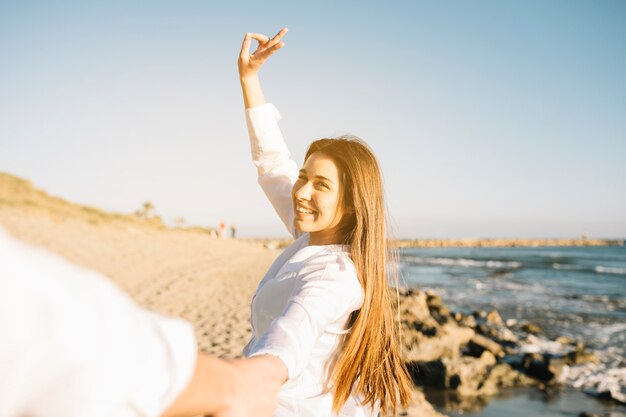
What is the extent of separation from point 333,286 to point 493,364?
27.8 ft

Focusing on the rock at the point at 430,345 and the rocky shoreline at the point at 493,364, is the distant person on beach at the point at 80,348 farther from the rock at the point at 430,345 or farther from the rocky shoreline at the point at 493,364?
the rock at the point at 430,345

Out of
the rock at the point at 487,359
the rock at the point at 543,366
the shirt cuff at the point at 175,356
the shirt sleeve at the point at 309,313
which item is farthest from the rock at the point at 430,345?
the shirt cuff at the point at 175,356

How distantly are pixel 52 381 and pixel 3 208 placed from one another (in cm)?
3355

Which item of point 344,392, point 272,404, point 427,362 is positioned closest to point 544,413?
point 427,362

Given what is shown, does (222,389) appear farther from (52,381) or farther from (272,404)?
(52,381)

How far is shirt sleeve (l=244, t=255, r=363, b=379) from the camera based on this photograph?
1143mm

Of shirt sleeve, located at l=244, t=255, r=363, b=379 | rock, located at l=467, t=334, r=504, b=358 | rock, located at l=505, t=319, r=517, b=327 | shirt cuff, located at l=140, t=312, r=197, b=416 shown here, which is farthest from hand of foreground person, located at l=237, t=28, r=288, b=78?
rock, located at l=505, t=319, r=517, b=327

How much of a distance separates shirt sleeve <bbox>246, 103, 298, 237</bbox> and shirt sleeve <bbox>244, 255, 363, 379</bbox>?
926 millimetres

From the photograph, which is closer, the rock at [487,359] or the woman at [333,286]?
the woman at [333,286]

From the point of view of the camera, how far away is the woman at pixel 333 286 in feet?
5.24

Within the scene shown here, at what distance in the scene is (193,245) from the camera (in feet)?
107

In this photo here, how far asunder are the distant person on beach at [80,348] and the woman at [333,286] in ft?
1.85

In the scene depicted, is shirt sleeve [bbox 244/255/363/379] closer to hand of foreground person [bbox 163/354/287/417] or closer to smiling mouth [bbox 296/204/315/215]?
hand of foreground person [bbox 163/354/287/417]

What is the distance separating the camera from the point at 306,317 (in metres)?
1.34
